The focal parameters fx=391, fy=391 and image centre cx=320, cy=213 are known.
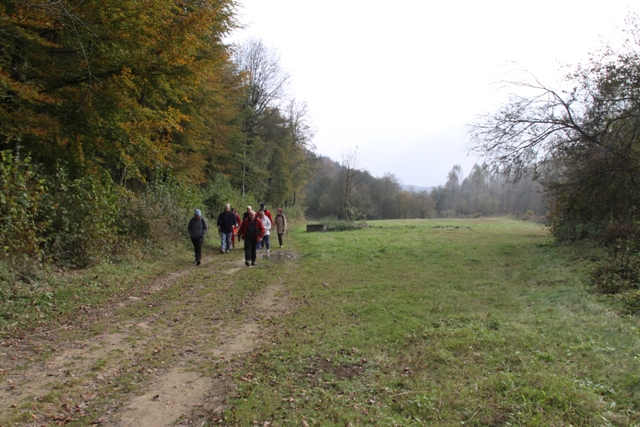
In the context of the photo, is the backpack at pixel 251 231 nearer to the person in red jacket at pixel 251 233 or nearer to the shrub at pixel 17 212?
the person in red jacket at pixel 251 233

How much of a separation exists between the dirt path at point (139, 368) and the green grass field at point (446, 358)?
47 centimetres

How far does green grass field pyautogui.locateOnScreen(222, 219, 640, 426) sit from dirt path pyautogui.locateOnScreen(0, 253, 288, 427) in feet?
1.53

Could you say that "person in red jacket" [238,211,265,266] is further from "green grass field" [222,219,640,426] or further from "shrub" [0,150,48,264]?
"shrub" [0,150,48,264]

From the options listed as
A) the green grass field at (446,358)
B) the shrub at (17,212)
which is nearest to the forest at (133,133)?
the shrub at (17,212)

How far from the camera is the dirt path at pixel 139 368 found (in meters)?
3.94

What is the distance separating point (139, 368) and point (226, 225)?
33.9 ft

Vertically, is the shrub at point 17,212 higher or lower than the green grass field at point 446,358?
higher

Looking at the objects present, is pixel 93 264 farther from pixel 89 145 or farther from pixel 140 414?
pixel 140 414

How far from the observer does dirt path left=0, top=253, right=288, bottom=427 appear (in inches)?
155

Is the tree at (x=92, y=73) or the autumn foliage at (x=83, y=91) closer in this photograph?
the autumn foliage at (x=83, y=91)

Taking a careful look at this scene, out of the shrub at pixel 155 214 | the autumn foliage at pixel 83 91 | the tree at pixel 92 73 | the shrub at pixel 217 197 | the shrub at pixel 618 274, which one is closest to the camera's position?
the shrub at pixel 618 274

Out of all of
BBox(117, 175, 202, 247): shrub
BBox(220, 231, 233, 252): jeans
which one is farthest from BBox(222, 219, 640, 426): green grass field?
BBox(220, 231, 233, 252): jeans

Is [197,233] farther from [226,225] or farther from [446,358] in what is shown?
[446,358]

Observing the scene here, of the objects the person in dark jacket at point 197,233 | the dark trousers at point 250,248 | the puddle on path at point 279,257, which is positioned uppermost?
the person in dark jacket at point 197,233
